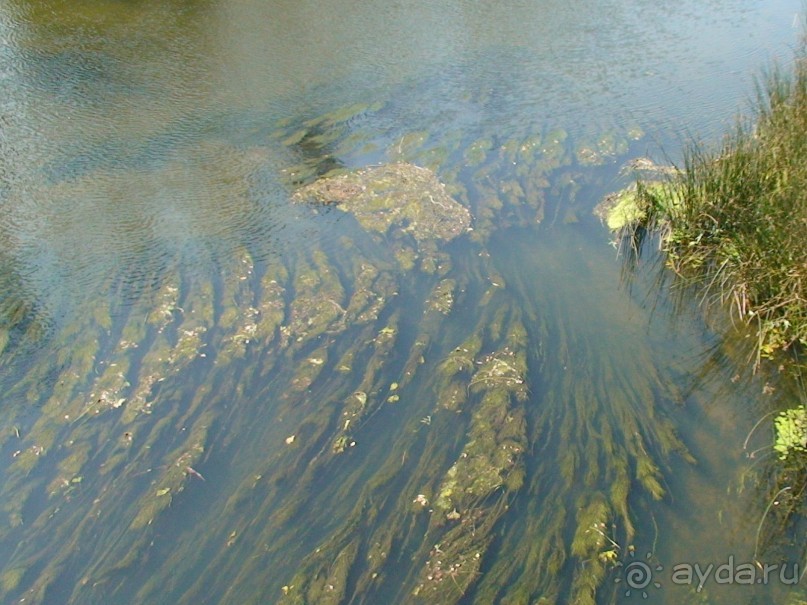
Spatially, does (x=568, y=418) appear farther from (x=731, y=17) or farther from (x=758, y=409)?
(x=731, y=17)

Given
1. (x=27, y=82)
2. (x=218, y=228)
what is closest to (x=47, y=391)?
(x=218, y=228)

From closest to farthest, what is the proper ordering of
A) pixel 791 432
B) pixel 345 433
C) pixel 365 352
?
pixel 791 432 < pixel 345 433 < pixel 365 352

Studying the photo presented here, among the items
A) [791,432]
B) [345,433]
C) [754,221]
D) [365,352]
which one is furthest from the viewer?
[365,352]

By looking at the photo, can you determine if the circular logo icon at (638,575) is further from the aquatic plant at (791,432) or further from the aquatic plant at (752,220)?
the aquatic plant at (752,220)

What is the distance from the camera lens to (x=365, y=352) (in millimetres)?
5473

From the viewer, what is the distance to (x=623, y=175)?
779 centimetres

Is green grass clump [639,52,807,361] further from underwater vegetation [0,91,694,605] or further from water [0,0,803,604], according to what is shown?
underwater vegetation [0,91,694,605]

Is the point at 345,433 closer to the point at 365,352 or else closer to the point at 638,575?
the point at 365,352

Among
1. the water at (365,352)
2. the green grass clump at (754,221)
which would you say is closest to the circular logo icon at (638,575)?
the water at (365,352)

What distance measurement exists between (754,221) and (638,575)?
3.30m

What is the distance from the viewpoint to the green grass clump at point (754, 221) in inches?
192

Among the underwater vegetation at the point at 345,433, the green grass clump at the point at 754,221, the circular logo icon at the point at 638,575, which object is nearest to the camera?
the circular logo icon at the point at 638,575

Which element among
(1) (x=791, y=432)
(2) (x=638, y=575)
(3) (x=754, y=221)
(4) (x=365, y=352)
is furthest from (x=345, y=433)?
(3) (x=754, y=221)

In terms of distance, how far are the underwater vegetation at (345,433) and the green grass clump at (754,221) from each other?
873mm
